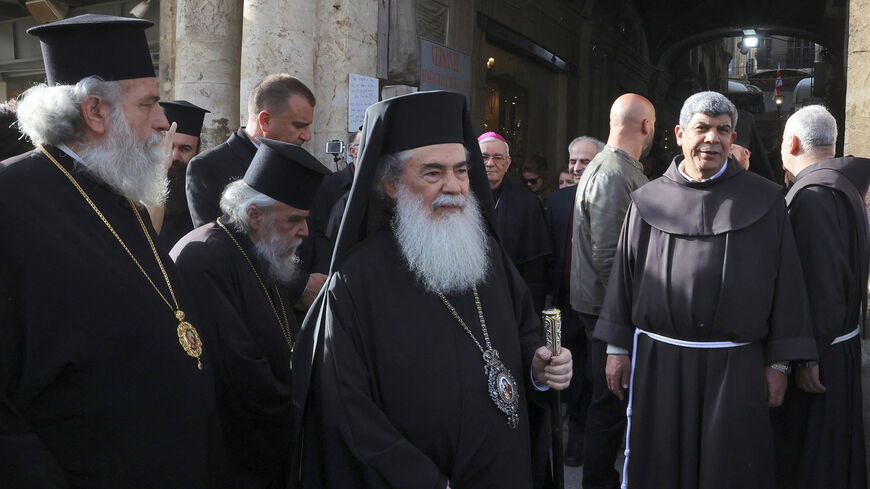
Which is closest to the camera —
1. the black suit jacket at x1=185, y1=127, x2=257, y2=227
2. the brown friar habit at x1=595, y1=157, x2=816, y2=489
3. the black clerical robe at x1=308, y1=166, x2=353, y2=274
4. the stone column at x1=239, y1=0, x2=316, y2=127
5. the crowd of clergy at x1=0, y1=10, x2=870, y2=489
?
the crowd of clergy at x1=0, y1=10, x2=870, y2=489

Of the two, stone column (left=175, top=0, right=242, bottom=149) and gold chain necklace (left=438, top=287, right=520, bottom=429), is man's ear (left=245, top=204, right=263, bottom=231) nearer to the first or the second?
gold chain necklace (left=438, top=287, right=520, bottom=429)

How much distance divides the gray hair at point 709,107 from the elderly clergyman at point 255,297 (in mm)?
1775

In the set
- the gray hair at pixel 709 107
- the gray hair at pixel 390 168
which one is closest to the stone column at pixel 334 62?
the gray hair at pixel 709 107

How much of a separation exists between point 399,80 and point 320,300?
16.3 feet

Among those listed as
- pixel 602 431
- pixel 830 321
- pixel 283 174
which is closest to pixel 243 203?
pixel 283 174

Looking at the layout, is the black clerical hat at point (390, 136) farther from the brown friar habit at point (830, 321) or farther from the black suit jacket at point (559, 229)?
the black suit jacket at point (559, 229)

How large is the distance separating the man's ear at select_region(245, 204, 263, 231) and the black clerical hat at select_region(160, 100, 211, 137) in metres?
1.93

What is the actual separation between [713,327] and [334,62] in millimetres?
4112

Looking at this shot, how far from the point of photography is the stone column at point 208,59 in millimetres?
6402

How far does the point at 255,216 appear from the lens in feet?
9.18

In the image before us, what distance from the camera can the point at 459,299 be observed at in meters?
2.28

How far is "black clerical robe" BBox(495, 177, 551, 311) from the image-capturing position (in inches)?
191

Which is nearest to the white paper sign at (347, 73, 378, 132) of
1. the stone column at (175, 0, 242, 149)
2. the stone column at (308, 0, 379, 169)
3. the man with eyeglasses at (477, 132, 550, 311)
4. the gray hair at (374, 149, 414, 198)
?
the stone column at (308, 0, 379, 169)

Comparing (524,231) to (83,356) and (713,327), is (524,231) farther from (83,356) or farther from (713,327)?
(83,356)
